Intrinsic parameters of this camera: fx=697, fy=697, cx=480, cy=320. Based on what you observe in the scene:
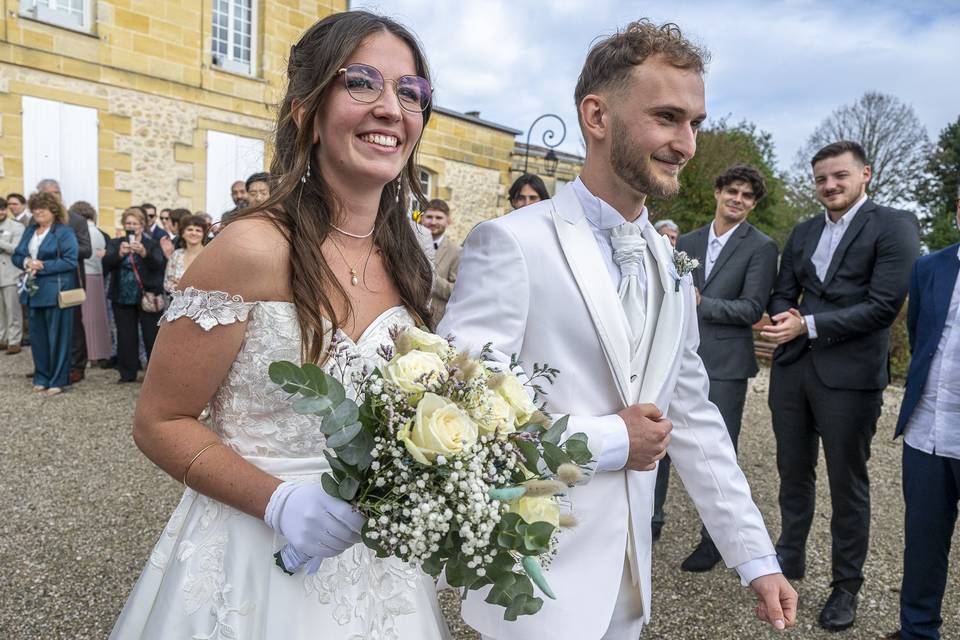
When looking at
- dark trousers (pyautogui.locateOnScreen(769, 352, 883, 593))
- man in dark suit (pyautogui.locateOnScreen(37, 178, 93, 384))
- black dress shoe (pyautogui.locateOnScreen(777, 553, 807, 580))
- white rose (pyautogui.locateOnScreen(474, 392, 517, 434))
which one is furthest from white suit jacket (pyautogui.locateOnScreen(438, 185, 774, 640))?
man in dark suit (pyautogui.locateOnScreen(37, 178, 93, 384))

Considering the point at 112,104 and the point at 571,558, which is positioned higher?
the point at 112,104

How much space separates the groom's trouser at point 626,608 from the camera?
204 centimetres

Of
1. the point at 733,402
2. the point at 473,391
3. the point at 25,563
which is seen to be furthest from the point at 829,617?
the point at 25,563

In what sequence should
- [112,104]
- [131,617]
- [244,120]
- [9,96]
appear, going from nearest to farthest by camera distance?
[131,617], [9,96], [112,104], [244,120]

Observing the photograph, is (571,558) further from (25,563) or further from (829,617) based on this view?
(25,563)

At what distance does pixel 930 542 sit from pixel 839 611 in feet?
2.48

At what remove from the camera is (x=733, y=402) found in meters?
4.68

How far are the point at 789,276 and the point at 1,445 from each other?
6960mm

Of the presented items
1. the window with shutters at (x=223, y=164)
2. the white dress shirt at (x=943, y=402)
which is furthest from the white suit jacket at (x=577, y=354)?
the window with shutters at (x=223, y=164)

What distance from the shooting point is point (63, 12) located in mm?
12289

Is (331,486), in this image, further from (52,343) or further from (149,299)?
(52,343)

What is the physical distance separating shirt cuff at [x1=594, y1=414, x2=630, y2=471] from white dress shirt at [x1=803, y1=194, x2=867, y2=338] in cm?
280

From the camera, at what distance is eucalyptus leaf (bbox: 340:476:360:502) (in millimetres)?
1310

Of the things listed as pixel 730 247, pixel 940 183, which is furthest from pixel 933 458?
pixel 940 183
